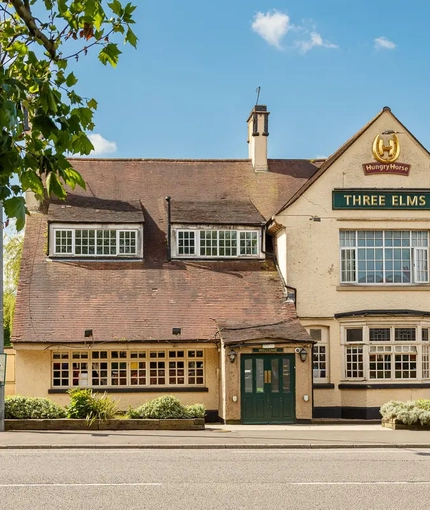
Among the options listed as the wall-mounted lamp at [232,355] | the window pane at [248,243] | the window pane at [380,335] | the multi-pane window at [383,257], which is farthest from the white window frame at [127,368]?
the multi-pane window at [383,257]

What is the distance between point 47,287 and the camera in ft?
96.6

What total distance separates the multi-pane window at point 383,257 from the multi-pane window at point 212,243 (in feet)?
11.8

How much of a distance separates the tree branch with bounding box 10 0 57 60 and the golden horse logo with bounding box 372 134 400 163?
79.6 feet

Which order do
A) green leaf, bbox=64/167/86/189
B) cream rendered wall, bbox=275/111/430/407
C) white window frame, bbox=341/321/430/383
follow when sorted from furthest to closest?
cream rendered wall, bbox=275/111/430/407 → white window frame, bbox=341/321/430/383 → green leaf, bbox=64/167/86/189

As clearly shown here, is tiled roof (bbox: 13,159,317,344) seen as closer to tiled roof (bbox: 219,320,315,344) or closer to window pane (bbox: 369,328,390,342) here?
tiled roof (bbox: 219,320,315,344)

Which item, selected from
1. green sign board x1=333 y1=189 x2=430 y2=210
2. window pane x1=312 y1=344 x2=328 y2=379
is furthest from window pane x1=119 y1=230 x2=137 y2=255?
window pane x1=312 y1=344 x2=328 y2=379

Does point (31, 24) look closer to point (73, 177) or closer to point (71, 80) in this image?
point (71, 80)

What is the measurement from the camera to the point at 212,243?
31422mm

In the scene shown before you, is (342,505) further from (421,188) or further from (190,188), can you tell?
(190,188)

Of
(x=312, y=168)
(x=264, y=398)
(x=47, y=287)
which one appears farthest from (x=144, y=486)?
(x=312, y=168)

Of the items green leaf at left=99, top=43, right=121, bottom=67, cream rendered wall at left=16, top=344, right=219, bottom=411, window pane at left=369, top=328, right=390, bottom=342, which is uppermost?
green leaf at left=99, top=43, right=121, bottom=67

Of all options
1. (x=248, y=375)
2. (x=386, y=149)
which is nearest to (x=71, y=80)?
(x=248, y=375)

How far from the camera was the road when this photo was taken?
11.9 m

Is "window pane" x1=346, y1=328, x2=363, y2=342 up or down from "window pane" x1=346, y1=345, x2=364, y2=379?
up
